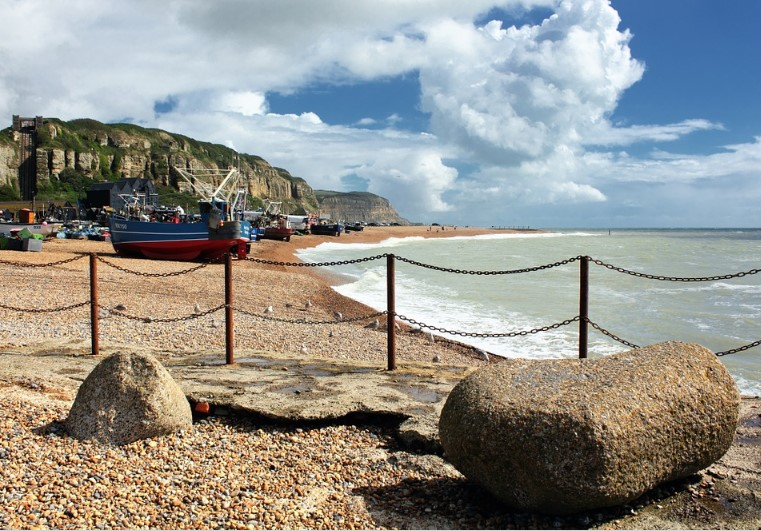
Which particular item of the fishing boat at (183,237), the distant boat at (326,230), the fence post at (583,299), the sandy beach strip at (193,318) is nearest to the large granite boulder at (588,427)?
the fence post at (583,299)

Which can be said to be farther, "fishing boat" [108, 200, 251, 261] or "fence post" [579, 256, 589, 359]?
"fishing boat" [108, 200, 251, 261]

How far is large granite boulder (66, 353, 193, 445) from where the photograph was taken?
4324 millimetres

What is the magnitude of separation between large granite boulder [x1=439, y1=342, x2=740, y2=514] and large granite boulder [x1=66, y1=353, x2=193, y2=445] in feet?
7.36

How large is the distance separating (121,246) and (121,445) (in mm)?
26202

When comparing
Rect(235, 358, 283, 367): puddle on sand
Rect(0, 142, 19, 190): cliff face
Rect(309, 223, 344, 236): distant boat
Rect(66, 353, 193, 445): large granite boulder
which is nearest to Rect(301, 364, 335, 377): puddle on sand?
Rect(235, 358, 283, 367): puddle on sand

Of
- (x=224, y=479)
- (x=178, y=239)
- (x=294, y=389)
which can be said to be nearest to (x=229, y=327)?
(x=294, y=389)

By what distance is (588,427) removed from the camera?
3385mm

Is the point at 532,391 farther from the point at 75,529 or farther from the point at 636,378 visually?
the point at 75,529

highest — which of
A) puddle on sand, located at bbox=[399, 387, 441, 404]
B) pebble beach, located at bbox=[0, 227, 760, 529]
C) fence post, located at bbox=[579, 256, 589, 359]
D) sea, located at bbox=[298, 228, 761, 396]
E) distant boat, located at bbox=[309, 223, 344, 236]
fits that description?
distant boat, located at bbox=[309, 223, 344, 236]

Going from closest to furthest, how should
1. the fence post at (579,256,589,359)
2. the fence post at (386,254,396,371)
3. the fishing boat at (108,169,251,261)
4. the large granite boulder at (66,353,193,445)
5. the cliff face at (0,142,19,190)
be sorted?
the large granite boulder at (66,353,193,445) < the fence post at (579,256,589,359) < the fence post at (386,254,396,371) < the fishing boat at (108,169,251,261) < the cliff face at (0,142,19,190)

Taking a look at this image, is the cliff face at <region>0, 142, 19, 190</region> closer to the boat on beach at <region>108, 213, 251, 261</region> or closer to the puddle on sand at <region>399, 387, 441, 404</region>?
the boat on beach at <region>108, 213, 251, 261</region>

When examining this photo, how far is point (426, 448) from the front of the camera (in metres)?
4.66

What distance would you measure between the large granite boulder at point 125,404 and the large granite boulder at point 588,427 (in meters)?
2.24

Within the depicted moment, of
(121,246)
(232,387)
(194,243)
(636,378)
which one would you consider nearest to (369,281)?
(194,243)
